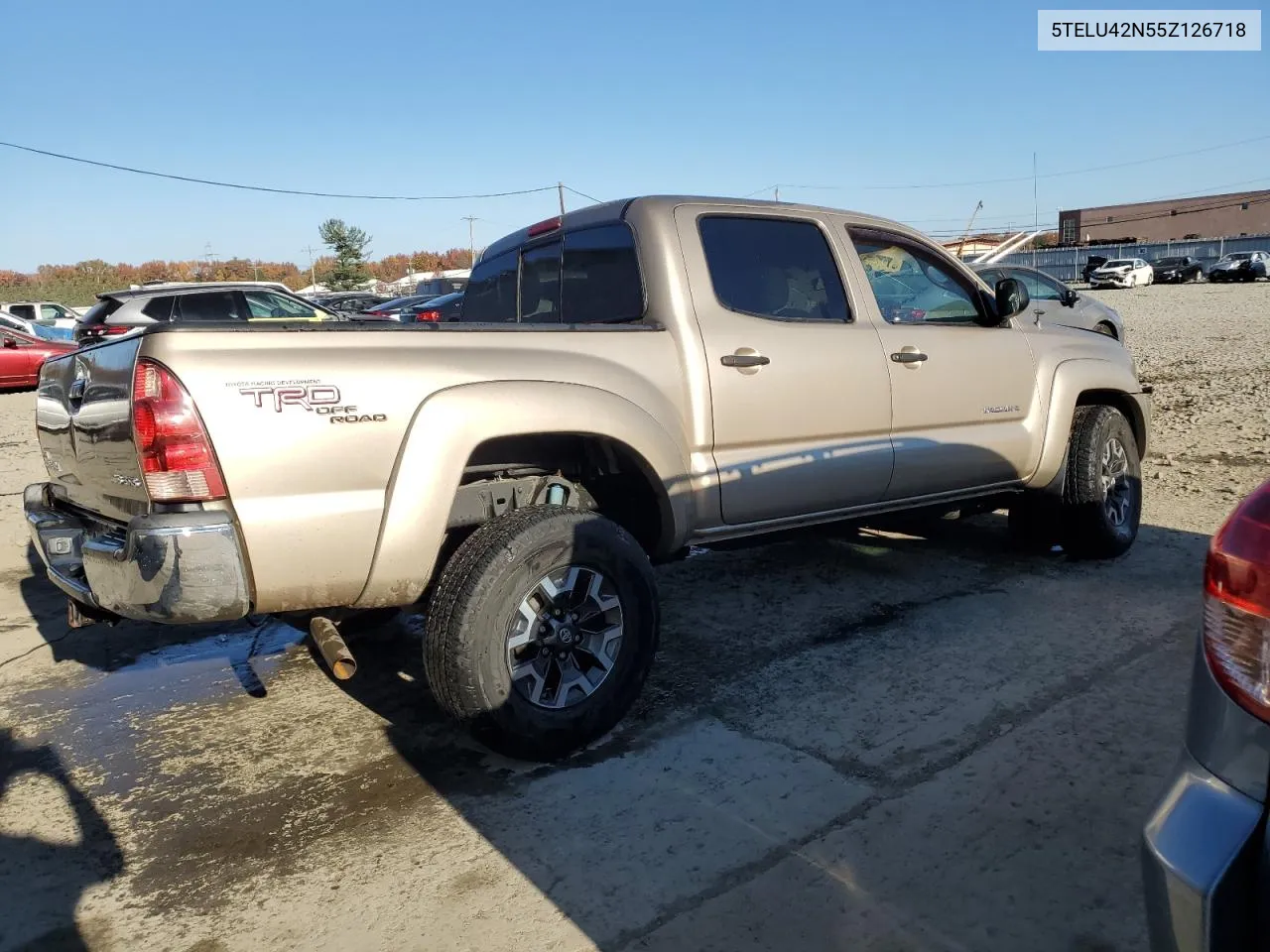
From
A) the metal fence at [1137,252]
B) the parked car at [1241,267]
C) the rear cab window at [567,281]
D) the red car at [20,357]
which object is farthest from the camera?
the metal fence at [1137,252]

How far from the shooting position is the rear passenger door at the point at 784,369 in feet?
13.0

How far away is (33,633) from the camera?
517 centimetres

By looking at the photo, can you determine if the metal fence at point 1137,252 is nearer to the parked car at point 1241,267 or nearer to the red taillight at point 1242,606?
the parked car at point 1241,267

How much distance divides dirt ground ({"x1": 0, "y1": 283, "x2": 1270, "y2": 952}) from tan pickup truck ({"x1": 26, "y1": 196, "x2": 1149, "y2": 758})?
469 millimetres

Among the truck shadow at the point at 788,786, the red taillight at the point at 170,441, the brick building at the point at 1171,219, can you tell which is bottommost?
the truck shadow at the point at 788,786

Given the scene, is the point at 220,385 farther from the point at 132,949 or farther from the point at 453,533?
the point at 132,949

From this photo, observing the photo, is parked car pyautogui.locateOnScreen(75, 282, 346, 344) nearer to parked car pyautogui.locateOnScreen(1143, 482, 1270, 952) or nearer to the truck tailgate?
the truck tailgate

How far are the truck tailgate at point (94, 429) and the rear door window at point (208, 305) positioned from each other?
11.4 metres

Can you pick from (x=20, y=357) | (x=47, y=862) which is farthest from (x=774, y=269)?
(x=20, y=357)

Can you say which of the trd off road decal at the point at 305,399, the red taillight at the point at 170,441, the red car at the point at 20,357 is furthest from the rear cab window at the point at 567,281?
the red car at the point at 20,357

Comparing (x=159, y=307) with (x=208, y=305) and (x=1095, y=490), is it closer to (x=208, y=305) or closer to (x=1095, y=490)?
(x=208, y=305)

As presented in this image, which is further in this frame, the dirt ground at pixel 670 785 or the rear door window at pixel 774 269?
the rear door window at pixel 774 269

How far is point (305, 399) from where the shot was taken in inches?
117

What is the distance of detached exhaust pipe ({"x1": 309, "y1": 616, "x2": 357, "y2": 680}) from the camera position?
3160 millimetres
